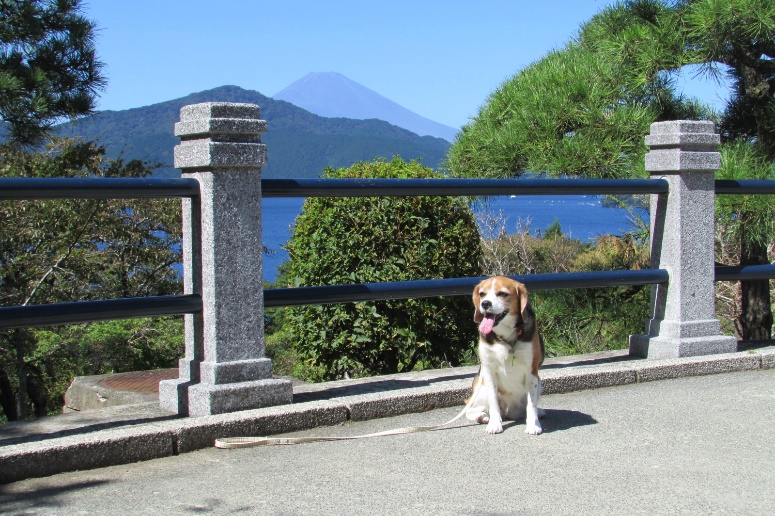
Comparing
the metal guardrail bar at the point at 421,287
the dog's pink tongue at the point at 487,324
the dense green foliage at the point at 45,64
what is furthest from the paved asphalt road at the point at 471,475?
the dense green foliage at the point at 45,64

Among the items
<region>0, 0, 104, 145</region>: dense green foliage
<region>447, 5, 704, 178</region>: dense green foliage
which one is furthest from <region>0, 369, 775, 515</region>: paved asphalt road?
<region>0, 0, 104, 145</region>: dense green foliage

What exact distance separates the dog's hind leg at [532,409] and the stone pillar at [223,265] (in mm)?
1276

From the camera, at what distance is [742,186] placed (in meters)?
6.46

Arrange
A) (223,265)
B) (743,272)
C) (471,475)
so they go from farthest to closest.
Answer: (743,272), (223,265), (471,475)

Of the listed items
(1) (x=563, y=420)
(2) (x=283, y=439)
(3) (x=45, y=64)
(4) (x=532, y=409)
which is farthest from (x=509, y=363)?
(3) (x=45, y=64)

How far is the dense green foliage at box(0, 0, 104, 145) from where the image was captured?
1013 centimetres

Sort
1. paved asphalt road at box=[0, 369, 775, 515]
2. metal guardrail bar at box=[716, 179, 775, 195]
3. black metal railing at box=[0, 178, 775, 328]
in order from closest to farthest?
paved asphalt road at box=[0, 369, 775, 515] < black metal railing at box=[0, 178, 775, 328] < metal guardrail bar at box=[716, 179, 775, 195]

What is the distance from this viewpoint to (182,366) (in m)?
4.88

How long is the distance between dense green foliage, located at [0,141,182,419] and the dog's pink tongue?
7.68 m

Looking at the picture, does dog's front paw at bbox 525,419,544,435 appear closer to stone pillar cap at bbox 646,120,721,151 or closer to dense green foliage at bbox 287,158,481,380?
stone pillar cap at bbox 646,120,721,151

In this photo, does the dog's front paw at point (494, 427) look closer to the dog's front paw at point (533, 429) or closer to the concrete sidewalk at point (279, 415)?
the dog's front paw at point (533, 429)

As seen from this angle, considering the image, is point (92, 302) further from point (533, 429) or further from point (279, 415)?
point (533, 429)

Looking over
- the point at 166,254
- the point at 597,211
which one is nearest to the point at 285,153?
the point at 597,211

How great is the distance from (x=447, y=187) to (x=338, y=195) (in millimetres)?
703
